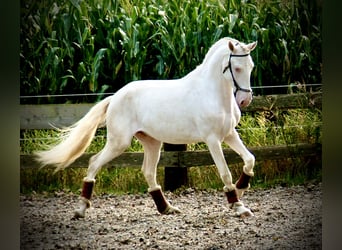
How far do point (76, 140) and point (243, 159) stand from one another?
770mm

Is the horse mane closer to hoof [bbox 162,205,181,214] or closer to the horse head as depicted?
the horse head

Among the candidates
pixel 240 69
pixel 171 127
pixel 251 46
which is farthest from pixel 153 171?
pixel 251 46

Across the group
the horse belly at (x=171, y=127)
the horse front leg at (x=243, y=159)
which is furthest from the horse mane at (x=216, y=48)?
the horse front leg at (x=243, y=159)

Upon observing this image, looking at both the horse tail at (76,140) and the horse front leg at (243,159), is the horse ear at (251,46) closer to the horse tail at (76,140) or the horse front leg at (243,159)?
the horse front leg at (243,159)

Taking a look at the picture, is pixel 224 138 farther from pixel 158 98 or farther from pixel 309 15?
pixel 309 15

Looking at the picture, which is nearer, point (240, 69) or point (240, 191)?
point (240, 69)

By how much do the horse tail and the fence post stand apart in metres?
0.34

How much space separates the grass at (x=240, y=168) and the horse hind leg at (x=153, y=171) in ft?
0.10

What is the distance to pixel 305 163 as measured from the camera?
12.5 ft

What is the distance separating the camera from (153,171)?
366cm

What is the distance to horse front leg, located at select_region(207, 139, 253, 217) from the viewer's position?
3609mm

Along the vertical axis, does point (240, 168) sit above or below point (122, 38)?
below

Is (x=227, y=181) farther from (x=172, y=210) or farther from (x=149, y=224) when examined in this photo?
(x=149, y=224)

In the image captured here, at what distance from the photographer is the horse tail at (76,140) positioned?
3625 millimetres
